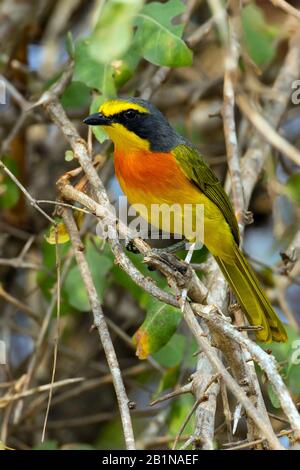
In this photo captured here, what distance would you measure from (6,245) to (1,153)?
119 cm

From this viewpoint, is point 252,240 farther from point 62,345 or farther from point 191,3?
point 191,3

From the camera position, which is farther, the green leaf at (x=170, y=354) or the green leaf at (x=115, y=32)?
the green leaf at (x=170, y=354)

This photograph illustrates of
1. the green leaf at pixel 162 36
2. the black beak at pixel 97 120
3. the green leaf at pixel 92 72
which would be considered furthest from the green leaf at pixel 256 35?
the black beak at pixel 97 120

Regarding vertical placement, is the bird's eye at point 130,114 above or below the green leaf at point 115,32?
above

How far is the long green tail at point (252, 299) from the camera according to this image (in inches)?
141

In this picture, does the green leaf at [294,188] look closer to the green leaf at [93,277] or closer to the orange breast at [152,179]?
the orange breast at [152,179]

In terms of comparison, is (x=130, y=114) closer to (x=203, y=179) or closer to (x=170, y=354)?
(x=203, y=179)

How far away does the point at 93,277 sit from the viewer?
12.6 ft

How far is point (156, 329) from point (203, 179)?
880 millimetres

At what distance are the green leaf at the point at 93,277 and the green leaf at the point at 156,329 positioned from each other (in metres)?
0.48

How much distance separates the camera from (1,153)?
165 inches

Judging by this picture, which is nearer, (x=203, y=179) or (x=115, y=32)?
(x=115, y=32)

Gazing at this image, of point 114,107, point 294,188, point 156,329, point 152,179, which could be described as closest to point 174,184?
point 152,179

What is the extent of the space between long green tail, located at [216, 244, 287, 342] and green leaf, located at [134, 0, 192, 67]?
929 millimetres
